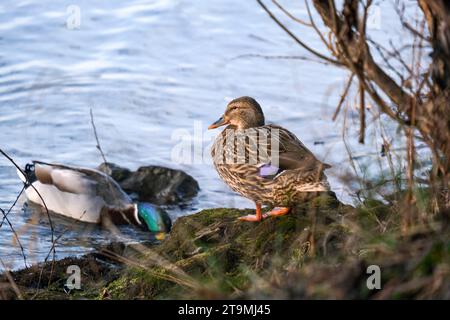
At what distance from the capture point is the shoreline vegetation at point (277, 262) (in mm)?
3775

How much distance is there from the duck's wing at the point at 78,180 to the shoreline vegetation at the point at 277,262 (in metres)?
3.48

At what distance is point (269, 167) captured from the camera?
6.14 m

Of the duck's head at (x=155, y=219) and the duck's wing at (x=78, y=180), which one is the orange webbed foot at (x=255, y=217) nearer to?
the duck's head at (x=155, y=219)

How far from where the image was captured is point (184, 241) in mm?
6105

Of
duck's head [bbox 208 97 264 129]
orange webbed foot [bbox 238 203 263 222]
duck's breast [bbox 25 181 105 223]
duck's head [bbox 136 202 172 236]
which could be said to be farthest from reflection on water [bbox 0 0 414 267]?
orange webbed foot [bbox 238 203 263 222]

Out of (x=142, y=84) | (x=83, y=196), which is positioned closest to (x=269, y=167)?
(x=83, y=196)

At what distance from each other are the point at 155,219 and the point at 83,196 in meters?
1.59

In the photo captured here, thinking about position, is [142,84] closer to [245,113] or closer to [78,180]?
[78,180]

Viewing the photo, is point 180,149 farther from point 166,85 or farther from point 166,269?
point 166,269

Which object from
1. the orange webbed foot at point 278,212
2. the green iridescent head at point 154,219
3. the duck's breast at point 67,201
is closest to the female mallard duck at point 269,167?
the orange webbed foot at point 278,212

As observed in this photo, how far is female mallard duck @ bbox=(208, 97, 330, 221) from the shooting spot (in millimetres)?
5984

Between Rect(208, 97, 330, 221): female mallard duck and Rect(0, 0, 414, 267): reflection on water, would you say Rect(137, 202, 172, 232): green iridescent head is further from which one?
Rect(208, 97, 330, 221): female mallard duck

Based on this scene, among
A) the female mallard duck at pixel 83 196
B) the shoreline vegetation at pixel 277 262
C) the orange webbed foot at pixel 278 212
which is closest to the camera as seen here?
the shoreline vegetation at pixel 277 262

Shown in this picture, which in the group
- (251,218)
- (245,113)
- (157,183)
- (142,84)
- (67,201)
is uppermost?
(142,84)
